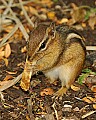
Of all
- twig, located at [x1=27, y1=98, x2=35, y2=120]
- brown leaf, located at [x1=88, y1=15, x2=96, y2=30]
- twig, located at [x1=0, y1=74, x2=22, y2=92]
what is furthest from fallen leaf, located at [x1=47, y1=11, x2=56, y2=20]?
twig, located at [x1=27, y1=98, x2=35, y2=120]

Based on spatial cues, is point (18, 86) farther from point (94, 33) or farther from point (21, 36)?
point (94, 33)

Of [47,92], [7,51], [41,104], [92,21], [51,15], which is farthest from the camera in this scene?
[51,15]

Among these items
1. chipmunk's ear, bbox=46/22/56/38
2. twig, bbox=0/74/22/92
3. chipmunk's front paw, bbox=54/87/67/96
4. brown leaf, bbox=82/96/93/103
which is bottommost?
brown leaf, bbox=82/96/93/103

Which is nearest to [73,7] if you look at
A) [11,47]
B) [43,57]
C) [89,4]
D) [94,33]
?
[89,4]

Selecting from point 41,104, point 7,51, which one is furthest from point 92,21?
point 41,104

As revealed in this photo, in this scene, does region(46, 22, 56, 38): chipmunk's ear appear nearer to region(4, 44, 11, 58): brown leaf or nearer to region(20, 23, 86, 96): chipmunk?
region(20, 23, 86, 96): chipmunk

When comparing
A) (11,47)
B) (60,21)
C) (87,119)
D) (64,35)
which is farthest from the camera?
(60,21)

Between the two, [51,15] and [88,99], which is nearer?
[88,99]

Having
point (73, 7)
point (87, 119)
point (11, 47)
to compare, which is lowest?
point (87, 119)

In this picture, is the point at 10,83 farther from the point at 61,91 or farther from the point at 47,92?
the point at 61,91
